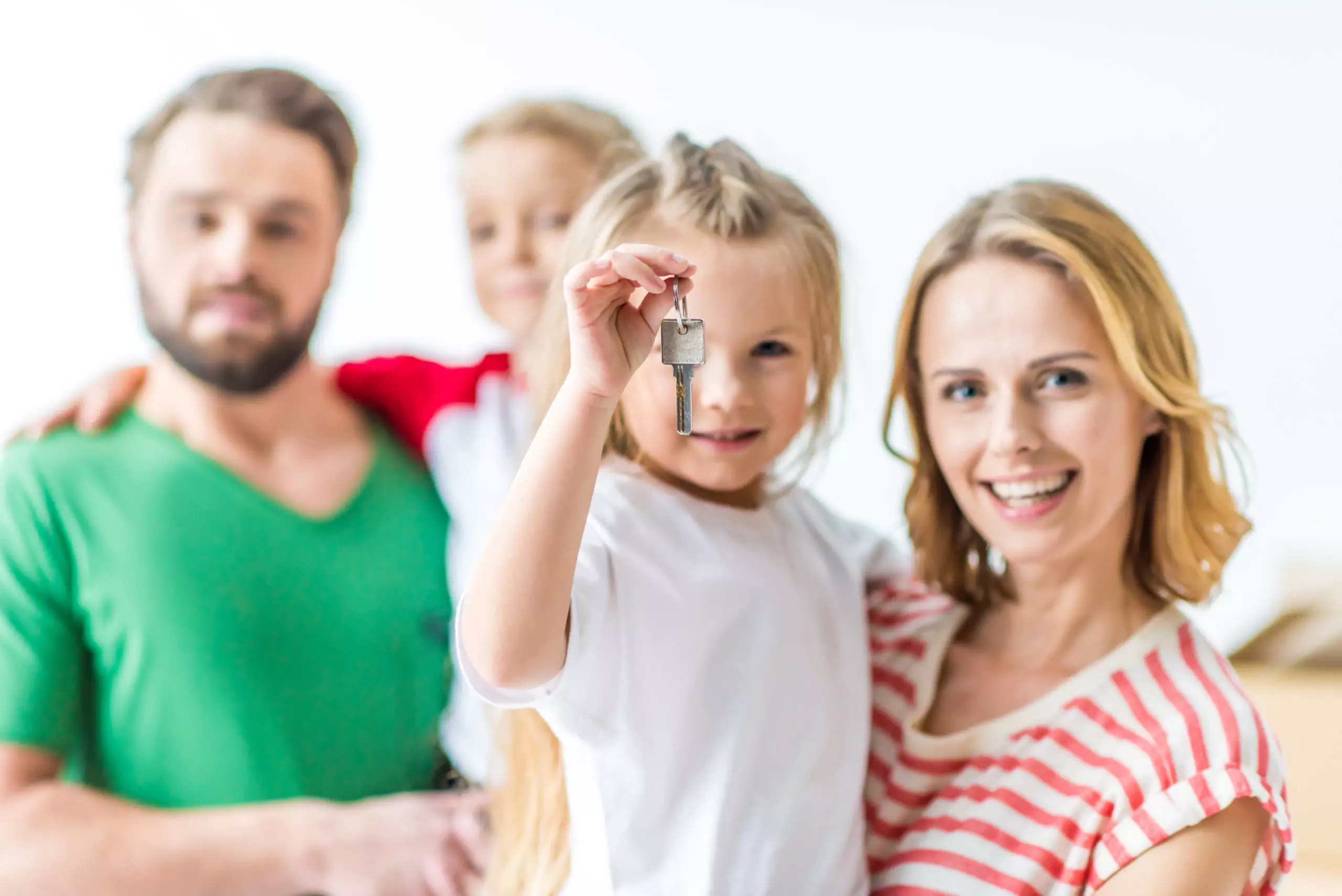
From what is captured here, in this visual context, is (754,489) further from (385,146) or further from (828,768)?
(385,146)

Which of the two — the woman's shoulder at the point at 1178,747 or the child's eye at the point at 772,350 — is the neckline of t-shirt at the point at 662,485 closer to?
the child's eye at the point at 772,350

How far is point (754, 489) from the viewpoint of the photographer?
109cm

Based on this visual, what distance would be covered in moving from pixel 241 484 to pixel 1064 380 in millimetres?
775

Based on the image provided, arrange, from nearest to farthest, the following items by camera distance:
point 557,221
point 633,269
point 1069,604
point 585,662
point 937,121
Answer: point 633,269, point 585,662, point 1069,604, point 557,221, point 937,121

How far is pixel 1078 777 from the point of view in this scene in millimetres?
972

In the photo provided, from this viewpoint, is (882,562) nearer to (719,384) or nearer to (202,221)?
(719,384)

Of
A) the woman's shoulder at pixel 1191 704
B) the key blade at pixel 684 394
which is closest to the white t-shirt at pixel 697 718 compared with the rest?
the key blade at pixel 684 394

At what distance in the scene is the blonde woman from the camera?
0.94m

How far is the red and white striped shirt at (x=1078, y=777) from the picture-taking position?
94cm

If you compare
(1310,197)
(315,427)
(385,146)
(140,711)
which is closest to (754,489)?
(315,427)

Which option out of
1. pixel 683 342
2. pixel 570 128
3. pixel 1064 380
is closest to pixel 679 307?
pixel 683 342

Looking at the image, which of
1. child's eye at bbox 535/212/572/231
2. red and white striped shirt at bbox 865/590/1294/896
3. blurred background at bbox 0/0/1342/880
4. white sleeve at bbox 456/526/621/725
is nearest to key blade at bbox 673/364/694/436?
white sleeve at bbox 456/526/621/725

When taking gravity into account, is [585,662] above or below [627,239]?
below

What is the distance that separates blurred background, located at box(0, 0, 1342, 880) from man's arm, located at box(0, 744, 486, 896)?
21.5 inches
